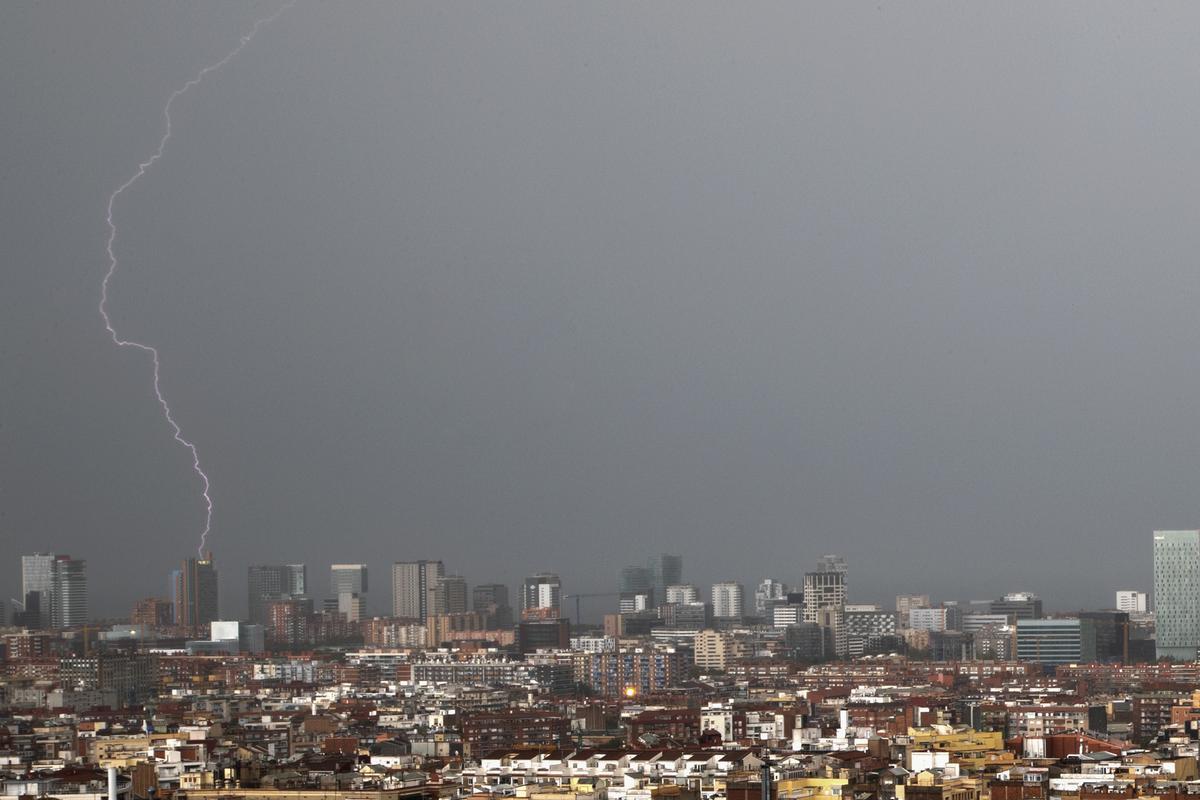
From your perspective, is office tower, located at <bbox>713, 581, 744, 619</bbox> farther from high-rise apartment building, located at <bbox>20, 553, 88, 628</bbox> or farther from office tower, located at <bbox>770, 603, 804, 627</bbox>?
high-rise apartment building, located at <bbox>20, 553, 88, 628</bbox>

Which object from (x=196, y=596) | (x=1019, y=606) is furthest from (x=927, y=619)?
(x=196, y=596)

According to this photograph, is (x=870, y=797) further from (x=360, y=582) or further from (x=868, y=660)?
(x=360, y=582)

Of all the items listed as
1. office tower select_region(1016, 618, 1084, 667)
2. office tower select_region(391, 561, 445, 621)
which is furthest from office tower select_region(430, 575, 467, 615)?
office tower select_region(1016, 618, 1084, 667)

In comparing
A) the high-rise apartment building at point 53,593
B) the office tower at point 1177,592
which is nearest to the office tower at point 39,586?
the high-rise apartment building at point 53,593

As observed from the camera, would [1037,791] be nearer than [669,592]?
Yes

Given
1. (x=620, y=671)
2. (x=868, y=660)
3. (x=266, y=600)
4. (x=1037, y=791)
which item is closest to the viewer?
(x=1037, y=791)

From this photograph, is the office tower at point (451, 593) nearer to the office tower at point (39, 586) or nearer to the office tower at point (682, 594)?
the office tower at point (682, 594)

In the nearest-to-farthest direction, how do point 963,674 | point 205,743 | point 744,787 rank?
point 744,787, point 205,743, point 963,674

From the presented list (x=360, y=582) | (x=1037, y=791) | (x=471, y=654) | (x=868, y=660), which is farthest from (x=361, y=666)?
(x=1037, y=791)
